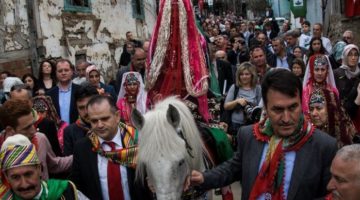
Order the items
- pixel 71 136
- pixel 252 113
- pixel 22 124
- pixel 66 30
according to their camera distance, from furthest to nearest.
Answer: pixel 66 30 → pixel 252 113 → pixel 71 136 → pixel 22 124

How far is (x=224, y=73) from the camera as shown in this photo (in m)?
9.87

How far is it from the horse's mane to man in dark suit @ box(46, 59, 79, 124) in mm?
3012

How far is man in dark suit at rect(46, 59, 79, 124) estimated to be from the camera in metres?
6.78

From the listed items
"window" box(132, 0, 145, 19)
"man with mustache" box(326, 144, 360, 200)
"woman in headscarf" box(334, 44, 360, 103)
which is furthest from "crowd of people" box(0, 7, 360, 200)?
"window" box(132, 0, 145, 19)

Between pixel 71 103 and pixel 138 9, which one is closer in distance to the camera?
pixel 71 103

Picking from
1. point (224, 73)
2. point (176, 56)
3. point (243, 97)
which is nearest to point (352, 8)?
point (224, 73)

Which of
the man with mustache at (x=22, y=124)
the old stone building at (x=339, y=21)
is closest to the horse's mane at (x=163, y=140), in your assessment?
the man with mustache at (x=22, y=124)

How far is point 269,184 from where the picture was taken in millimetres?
3068

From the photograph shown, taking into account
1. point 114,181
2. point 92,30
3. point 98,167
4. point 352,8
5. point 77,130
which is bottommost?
point 114,181

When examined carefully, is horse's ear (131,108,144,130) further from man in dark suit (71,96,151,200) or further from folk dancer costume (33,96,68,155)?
folk dancer costume (33,96,68,155)

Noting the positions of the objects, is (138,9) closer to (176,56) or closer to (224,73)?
(224,73)

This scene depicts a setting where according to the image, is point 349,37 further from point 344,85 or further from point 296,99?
point 296,99

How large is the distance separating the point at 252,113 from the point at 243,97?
451 millimetres

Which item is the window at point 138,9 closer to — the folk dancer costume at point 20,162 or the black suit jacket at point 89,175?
the black suit jacket at point 89,175
